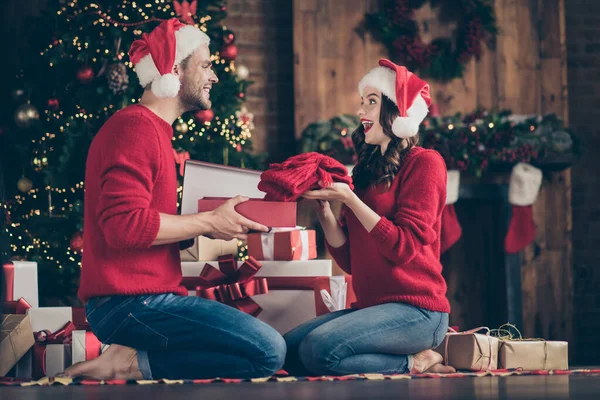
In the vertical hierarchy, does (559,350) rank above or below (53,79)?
below

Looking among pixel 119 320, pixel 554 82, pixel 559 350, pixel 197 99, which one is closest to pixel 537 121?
pixel 554 82

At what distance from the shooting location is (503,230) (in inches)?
203

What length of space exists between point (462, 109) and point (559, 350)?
2.62 metres

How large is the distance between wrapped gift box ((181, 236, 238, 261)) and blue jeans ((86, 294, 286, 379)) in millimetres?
704

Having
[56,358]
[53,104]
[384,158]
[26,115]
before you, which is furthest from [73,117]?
[384,158]

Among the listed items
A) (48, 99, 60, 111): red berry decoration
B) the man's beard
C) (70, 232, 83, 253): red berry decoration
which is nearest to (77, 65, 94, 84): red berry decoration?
(48, 99, 60, 111): red berry decoration

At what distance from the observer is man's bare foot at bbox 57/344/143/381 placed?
7.97 feet

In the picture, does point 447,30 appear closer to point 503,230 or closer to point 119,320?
point 503,230

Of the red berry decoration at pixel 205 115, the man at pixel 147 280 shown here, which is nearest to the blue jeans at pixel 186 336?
the man at pixel 147 280

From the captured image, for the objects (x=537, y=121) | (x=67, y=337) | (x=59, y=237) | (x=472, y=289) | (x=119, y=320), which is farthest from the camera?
(x=472, y=289)

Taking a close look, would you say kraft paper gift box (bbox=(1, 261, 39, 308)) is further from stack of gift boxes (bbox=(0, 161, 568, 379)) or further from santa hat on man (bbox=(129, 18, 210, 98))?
santa hat on man (bbox=(129, 18, 210, 98))

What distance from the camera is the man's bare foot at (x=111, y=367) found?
2428 mm

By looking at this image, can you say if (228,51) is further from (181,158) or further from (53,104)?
(53,104)

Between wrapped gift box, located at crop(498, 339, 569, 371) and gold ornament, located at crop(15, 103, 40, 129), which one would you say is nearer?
wrapped gift box, located at crop(498, 339, 569, 371)
